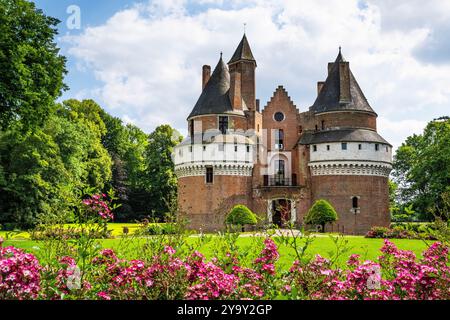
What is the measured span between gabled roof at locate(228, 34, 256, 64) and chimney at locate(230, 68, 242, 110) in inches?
145

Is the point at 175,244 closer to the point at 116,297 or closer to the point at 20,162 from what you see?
the point at 116,297

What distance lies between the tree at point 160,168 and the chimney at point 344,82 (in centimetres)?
2109

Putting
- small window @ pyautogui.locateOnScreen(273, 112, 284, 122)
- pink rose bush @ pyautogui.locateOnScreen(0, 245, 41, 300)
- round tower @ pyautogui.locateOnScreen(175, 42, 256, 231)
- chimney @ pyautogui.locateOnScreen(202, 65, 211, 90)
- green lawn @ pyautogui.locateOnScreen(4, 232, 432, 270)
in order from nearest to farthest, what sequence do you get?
pink rose bush @ pyautogui.locateOnScreen(0, 245, 41, 300), green lawn @ pyautogui.locateOnScreen(4, 232, 432, 270), round tower @ pyautogui.locateOnScreen(175, 42, 256, 231), small window @ pyautogui.locateOnScreen(273, 112, 284, 122), chimney @ pyautogui.locateOnScreen(202, 65, 211, 90)

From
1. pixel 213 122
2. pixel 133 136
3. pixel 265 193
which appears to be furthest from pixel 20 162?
pixel 133 136

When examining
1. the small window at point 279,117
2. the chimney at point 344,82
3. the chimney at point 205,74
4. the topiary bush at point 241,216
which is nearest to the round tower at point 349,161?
the chimney at point 344,82

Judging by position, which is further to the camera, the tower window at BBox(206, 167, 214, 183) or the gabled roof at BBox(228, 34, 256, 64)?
the gabled roof at BBox(228, 34, 256, 64)

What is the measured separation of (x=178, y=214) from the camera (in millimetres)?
7945

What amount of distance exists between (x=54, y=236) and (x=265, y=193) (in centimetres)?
3238

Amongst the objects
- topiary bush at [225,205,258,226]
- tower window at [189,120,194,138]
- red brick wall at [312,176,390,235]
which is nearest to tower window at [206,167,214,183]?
tower window at [189,120,194,138]

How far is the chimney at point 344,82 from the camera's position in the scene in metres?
40.5

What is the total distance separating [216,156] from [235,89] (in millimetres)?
6063

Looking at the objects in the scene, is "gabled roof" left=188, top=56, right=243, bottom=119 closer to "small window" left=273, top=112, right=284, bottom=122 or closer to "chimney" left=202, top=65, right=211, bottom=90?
"chimney" left=202, top=65, right=211, bottom=90

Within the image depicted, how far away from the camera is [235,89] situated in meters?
40.8

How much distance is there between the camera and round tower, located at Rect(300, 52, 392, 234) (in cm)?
3788
